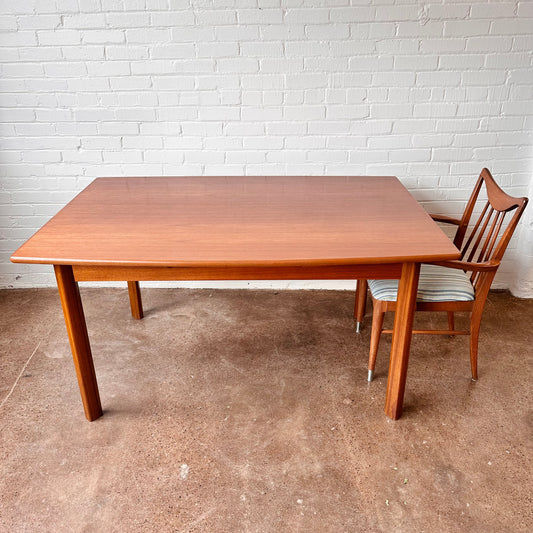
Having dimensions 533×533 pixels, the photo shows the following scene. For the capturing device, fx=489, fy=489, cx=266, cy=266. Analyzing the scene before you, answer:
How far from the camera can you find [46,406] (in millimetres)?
2068

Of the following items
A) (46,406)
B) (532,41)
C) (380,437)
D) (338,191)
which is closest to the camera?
(380,437)

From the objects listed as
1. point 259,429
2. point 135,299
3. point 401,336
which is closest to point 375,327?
point 401,336

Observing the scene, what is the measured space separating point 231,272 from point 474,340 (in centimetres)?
115

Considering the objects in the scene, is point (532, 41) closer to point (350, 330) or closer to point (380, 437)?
point (350, 330)

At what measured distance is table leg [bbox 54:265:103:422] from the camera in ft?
5.70

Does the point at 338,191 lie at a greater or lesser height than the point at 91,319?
greater

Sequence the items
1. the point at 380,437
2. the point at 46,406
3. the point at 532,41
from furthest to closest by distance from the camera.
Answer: the point at 532,41, the point at 46,406, the point at 380,437

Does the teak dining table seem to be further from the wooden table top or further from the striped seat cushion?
the striped seat cushion

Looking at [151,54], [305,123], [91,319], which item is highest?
[151,54]

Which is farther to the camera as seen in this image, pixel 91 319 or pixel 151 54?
pixel 91 319

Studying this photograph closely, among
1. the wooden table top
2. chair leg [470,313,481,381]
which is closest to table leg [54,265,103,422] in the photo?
the wooden table top

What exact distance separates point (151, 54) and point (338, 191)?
3.99ft

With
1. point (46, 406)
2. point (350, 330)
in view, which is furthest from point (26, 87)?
point (350, 330)

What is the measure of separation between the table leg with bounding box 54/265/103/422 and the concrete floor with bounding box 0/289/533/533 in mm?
95
